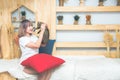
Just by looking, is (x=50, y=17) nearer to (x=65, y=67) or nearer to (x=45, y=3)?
→ (x=45, y=3)

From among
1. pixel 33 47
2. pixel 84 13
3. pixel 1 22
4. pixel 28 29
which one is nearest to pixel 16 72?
pixel 33 47

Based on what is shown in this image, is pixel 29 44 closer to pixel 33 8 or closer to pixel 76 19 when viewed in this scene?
pixel 33 8

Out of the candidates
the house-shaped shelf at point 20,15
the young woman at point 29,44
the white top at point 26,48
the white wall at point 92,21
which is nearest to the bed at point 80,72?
the young woman at point 29,44

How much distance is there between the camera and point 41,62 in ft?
8.13

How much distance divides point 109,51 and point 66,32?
735 mm

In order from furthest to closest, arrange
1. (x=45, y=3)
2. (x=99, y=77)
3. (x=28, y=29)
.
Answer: (x=45, y=3) → (x=28, y=29) → (x=99, y=77)

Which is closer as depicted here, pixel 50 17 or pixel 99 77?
pixel 99 77

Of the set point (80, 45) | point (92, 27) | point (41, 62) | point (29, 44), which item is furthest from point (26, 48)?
point (92, 27)

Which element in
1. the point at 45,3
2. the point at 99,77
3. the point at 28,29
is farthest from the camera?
the point at 45,3

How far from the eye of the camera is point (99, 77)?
2602 mm

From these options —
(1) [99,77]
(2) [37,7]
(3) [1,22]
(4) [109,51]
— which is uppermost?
(2) [37,7]

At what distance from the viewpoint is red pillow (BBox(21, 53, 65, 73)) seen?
244 centimetres

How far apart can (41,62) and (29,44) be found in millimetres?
348

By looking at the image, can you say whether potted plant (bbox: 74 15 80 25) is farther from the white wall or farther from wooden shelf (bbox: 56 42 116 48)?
wooden shelf (bbox: 56 42 116 48)
